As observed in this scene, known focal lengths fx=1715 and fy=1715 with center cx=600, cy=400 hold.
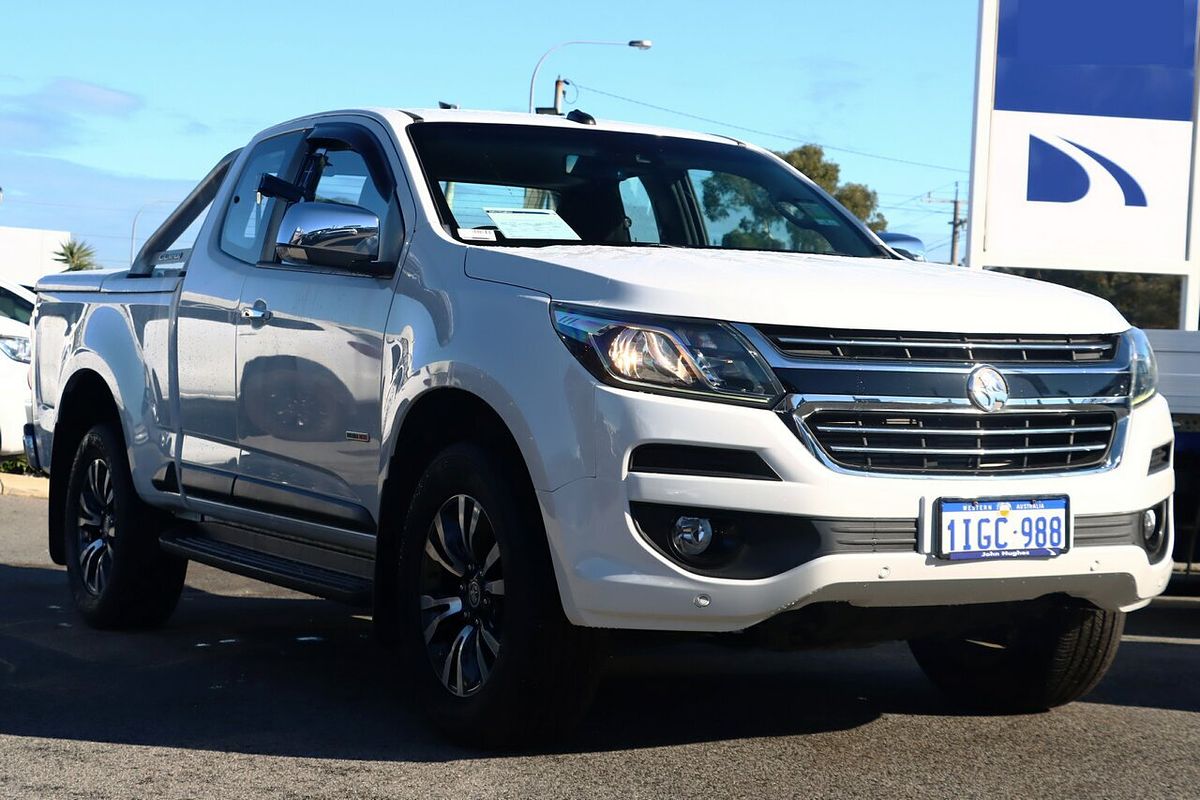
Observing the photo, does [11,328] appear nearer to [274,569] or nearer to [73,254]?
[274,569]

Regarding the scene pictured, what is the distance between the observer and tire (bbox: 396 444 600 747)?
14.7ft

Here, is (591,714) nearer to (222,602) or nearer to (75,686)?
(75,686)

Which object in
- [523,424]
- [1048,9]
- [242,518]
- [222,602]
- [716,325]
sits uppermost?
[1048,9]

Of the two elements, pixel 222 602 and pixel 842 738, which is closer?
pixel 842 738

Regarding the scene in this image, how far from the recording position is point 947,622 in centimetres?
457

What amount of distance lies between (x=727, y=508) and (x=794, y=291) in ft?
2.03

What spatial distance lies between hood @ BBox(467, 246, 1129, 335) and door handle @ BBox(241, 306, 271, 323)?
1223mm

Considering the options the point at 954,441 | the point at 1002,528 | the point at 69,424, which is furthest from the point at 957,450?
the point at 69,424

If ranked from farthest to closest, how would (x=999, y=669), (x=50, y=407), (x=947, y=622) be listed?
(x=50, y=407), (x=999, y=669), (x=947, y=622)

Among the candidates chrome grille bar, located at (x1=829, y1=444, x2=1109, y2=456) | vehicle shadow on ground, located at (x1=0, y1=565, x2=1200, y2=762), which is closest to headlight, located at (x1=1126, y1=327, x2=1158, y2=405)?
chrome grille bar, located at (x1=829, y1=444, x2=1109, y2=456)

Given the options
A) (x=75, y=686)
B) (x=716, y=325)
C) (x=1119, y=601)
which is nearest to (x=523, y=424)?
(x=716, y=325)

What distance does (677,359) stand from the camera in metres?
4.29

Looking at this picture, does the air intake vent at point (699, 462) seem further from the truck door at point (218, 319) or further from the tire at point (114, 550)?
the tire at point (114, 550)

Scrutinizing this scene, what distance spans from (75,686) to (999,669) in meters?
3.05
